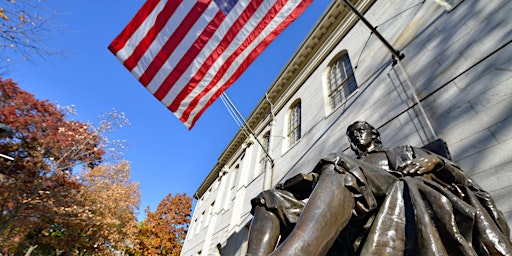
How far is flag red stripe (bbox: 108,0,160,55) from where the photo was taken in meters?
4.68

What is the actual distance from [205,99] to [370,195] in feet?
13.4

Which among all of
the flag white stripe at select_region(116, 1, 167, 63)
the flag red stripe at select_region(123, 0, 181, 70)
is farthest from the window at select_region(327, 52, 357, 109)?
the flag white stripe at select_region(116, 1, 167, 63)

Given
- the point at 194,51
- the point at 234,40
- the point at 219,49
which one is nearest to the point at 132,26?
the point at 194,51

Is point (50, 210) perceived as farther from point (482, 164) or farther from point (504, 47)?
point (504, 47)

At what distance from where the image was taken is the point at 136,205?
20594 millimetres

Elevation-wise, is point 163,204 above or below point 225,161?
above

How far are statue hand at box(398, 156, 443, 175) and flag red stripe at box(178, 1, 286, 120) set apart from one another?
317cm

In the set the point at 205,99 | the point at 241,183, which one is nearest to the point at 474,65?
the point at 205,99

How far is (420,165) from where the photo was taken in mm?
1827

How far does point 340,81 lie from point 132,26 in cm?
571

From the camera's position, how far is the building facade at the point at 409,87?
295cm

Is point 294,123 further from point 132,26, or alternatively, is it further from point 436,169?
point 436,169

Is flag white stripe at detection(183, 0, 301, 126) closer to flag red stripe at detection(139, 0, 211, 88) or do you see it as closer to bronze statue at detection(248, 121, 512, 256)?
flag red stripe at detection(139, 0, 211, 88)

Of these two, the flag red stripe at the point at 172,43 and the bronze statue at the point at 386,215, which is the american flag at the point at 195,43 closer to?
the flag red stripe at the point at 172,43
